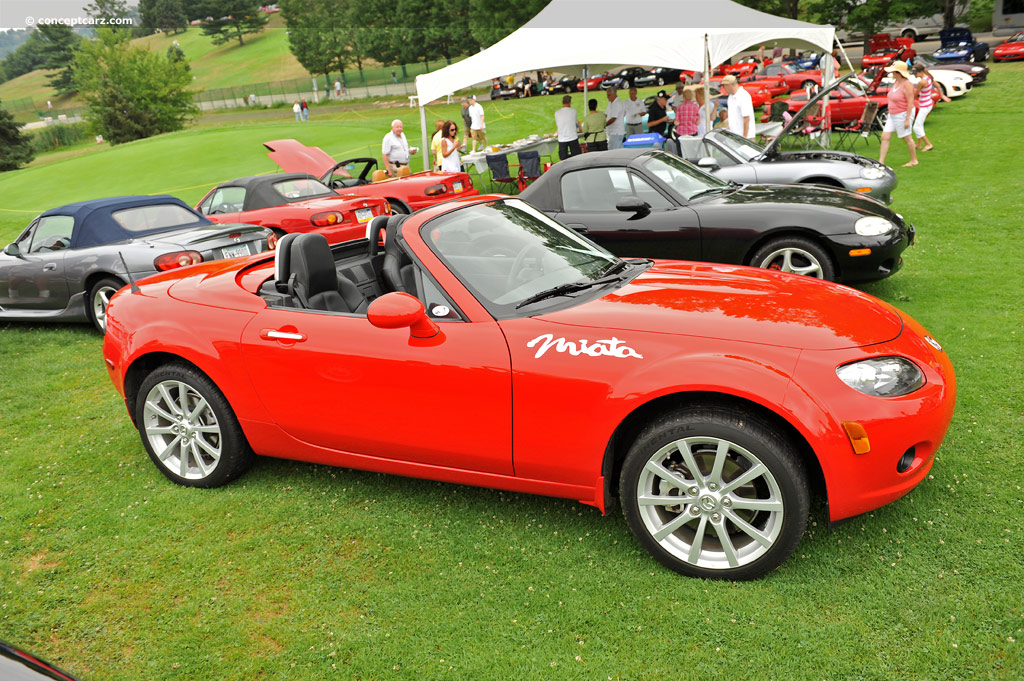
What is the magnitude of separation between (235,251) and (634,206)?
4.15m

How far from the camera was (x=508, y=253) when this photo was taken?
3887 millimetres

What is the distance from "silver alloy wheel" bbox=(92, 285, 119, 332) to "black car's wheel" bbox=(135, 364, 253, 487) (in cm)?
395

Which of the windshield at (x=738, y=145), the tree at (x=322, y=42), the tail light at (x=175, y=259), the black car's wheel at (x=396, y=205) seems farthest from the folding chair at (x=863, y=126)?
the tree at (x=322, y=42)

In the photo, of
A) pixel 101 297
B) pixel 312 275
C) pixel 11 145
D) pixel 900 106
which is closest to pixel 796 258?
pixel 312 275

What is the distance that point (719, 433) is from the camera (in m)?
2.97

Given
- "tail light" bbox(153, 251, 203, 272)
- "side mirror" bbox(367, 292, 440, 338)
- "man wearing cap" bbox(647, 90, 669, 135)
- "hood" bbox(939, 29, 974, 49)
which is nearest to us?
"side mirror" bbox(367, 292, 440, 338)

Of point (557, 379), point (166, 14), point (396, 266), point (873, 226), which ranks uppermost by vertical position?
point (166, 14)

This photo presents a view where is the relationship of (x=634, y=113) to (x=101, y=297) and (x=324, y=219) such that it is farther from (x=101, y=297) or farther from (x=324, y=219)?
(x=101, y=297)

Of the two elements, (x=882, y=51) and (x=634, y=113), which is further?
(x=882, y=51)

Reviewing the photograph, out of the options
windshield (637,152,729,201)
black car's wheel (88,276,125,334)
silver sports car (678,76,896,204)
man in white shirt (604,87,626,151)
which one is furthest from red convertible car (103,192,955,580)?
man in white shirt (604,87,626,151)

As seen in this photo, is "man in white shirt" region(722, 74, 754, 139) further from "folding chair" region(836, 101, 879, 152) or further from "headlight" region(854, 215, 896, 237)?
"headlight" region(854, 215, 896, 237)

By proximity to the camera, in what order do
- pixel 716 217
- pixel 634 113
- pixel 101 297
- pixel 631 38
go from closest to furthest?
1. pixel 716 217
2. pixel 101 297
3. pixel 631 38
4. pixel 634 113

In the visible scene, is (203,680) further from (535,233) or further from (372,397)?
(535,233)

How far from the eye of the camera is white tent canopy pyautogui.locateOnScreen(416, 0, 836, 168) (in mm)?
13172
